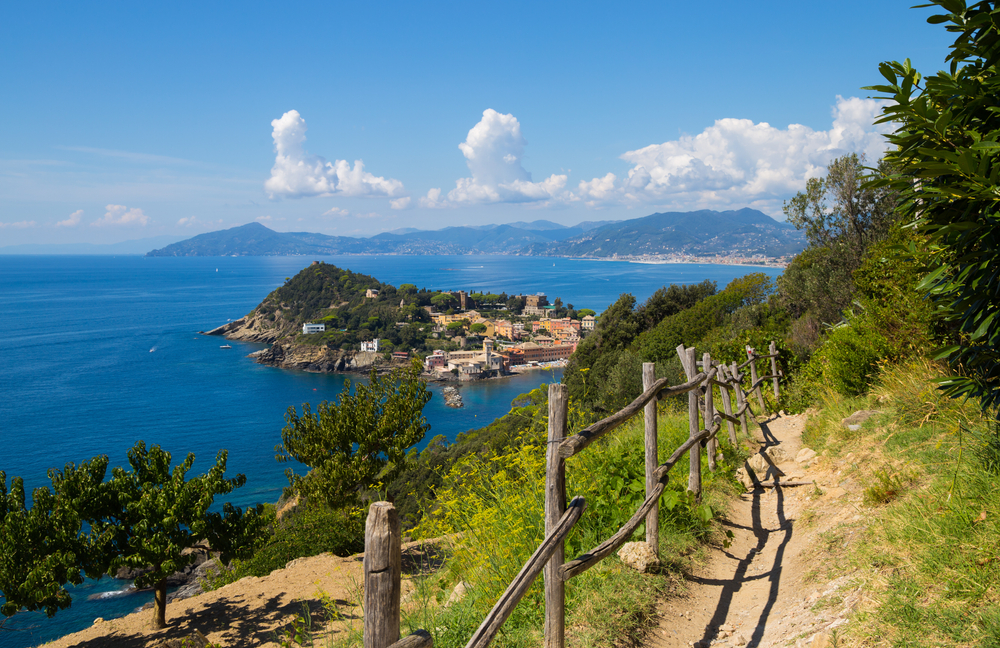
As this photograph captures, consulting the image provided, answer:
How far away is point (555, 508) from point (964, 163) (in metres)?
2.36

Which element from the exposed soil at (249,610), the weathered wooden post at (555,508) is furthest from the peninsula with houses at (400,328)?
the weathered wooden post at (555,508)

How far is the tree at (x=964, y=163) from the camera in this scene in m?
2.24

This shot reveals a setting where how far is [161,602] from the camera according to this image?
34.4ft

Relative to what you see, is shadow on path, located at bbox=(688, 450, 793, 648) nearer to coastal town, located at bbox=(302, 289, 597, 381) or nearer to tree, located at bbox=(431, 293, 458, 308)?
coastal town, located at bbox=(302, 289, 597, 381)

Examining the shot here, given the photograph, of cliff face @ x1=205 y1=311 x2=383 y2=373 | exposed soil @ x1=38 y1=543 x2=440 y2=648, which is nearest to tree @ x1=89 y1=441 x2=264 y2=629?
exposed soil @ x1=38 y1=543 x2=440 y2=648

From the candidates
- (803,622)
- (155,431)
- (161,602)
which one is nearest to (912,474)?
(803,622)

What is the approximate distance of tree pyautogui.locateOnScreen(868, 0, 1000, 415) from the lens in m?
2.24

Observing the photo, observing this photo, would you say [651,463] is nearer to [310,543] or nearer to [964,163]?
[964,163]

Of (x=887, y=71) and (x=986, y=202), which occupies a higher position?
(x=887, y=71)

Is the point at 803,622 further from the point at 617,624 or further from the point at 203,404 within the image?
the point at 203,404

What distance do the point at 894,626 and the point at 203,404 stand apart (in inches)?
2438

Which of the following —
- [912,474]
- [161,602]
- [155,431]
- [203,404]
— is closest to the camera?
[912,474]

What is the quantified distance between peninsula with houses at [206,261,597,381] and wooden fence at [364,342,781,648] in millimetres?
61254

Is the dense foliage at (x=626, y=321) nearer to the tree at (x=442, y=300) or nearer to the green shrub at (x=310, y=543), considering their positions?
the green shrub at (x=310, y=543)
